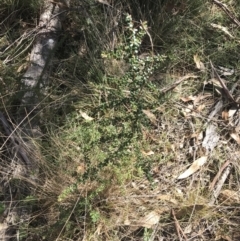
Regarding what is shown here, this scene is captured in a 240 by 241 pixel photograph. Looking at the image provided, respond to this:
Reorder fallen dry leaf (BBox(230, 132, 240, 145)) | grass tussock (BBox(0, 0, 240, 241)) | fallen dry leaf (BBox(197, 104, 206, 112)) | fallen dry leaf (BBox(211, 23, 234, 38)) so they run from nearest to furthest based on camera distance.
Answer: grass tussock (BBox(0, 0, 240, 241))
fallen dry leaf (BBox(230, 132, 240, 145))
fallen dry leaf (BBox(197, 104, 206, 112))
fallen dry leaf (BBox(211, 23, 234, 38))

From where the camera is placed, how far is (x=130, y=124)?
2.47 meters

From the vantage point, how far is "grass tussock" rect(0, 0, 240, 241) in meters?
2.38

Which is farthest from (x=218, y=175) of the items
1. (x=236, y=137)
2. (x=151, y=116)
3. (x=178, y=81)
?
(x=178, y=81)

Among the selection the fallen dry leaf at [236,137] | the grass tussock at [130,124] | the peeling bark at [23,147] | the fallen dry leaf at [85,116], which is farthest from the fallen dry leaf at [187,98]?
the peeling bark at [23,147]

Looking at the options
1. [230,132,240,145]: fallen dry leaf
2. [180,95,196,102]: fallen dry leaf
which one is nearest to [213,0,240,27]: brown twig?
[180,95,196,102]: fallen dry leaf

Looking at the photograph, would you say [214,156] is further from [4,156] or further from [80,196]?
[4,156]

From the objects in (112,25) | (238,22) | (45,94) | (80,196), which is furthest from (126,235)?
(238,22)

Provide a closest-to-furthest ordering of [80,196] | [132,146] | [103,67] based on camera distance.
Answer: [80,196], [132,146], [103,67]

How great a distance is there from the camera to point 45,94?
2.71 meters

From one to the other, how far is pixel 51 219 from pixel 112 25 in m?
1.28

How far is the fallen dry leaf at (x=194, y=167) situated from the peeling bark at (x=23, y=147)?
85 centimetres

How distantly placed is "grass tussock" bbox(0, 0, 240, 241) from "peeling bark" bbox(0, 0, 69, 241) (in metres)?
0.06

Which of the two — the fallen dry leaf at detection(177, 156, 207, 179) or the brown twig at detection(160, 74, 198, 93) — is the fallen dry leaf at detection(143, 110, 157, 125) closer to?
the brown twig at detection(160, 74, 198, 93)

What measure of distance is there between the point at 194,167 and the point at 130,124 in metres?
0.47
